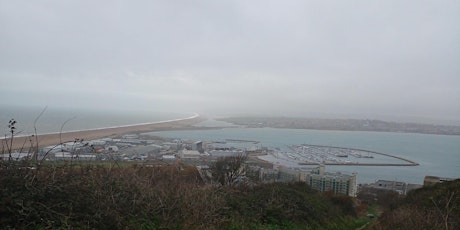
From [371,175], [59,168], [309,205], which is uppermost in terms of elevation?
[59,168]

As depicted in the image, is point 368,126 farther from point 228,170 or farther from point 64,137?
point 228,170

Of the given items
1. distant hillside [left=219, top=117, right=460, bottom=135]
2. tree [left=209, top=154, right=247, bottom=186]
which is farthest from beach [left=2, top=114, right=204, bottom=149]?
distant hillside [left=219, top=117, right=460, bottom=135]

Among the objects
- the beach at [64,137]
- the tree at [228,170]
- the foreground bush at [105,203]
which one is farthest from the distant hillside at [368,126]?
the foreground bush at [105,203]

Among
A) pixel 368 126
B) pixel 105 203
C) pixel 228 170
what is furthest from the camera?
pixel 368 126

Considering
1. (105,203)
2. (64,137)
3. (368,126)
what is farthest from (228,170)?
(368,126)

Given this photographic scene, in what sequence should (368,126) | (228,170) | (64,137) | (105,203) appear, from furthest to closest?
(368,126)
(64,137)
(228,170)
(105,203)

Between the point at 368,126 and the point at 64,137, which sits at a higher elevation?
the point at 368,126

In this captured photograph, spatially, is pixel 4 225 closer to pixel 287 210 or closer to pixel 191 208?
pixel 191 208

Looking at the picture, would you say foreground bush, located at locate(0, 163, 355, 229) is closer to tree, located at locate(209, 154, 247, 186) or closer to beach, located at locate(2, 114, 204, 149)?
beach, located at locate(2, 114, 204, 149)

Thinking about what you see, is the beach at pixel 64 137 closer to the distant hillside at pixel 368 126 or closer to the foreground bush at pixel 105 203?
the foreground bush at pixel 105 203

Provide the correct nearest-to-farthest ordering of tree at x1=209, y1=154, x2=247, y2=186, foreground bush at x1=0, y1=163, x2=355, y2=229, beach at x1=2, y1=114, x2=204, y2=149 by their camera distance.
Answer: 1. foreground bush at x1=0, y1=163, x2=355, y2=229
2. beach at x1=2, y1=114, x2=204, y2=149
3. tree at x1=209, y1=154, x2=247, y2=186

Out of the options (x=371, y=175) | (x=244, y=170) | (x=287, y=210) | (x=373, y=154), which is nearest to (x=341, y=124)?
(x=373, y=154)
